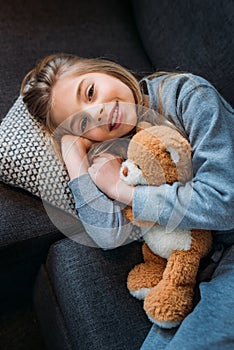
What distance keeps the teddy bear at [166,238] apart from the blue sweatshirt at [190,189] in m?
0.02

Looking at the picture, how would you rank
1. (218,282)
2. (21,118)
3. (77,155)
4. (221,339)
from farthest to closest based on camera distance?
(21,118) < (77,155) < (218,282) < (221,339)

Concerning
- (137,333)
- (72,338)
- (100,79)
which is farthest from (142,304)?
(100,79)

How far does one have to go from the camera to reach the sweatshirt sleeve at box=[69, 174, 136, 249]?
0.98 m

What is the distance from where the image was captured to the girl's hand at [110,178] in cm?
96

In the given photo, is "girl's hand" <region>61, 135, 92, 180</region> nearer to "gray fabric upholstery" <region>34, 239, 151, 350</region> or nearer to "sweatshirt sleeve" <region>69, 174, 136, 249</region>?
"sweatshirt sleeve" <region>69, 174, 136, 249</region>

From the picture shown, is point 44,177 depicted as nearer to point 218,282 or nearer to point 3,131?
point 3,131

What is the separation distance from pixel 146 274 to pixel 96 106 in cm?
38

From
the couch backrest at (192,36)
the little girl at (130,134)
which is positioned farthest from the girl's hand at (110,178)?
the couch backrest at (192,36)

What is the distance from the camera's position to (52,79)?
3.70 ft

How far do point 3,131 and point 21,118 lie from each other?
0.20 ft

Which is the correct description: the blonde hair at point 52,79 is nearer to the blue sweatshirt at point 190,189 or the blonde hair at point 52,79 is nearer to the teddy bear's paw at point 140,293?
the blue sweatshirt at point 190,189

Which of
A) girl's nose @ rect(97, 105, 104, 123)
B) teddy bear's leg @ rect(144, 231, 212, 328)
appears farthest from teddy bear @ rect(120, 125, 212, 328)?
girl's nose @ rect(97, 105, 104, 123)

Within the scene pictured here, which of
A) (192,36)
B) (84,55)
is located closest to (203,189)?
(192,36)

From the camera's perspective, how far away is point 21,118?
1161 mm
